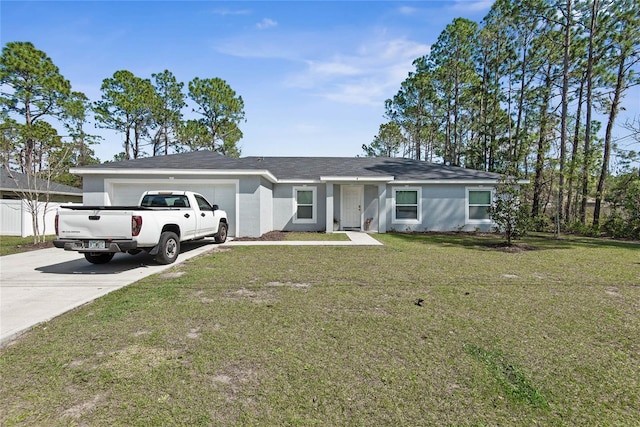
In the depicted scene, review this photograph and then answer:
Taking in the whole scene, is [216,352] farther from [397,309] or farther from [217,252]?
[217,252]

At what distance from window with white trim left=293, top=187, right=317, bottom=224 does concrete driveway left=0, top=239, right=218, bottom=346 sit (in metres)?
6.21

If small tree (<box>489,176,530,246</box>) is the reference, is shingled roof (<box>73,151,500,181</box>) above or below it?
above

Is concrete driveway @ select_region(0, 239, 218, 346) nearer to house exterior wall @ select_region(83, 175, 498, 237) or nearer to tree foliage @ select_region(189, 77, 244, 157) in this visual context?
house exterior wall @ select_region(83, 175, 498, 237)

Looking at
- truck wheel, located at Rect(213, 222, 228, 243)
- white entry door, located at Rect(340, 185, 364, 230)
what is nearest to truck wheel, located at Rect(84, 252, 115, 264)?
truck wheel, located at Rect(213, 222, 228, 243)

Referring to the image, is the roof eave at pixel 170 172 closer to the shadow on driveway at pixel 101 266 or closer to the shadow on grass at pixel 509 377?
the shadow on driveway at pixel 101 266

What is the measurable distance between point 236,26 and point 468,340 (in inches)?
398

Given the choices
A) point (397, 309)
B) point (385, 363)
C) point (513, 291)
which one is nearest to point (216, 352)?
point (385, 363)

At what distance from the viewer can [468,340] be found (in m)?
3.24

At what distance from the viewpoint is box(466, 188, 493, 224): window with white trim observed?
14719 mm

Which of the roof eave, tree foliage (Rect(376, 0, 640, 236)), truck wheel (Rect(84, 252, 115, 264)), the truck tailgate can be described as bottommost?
truck wheel (Rect(84, 252, 115, 264))

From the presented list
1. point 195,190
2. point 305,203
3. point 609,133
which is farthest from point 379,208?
point 609,133

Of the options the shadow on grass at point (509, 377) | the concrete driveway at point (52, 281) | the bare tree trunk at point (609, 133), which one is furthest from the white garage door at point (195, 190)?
the bare tree trunk at point (609, 133)

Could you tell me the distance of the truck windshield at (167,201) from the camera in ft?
27.9

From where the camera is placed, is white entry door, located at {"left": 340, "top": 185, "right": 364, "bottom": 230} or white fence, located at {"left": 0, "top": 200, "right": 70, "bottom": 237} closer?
white fence, located at {"left": 0, "top": 200, "right": 70, "bottom": 237}
